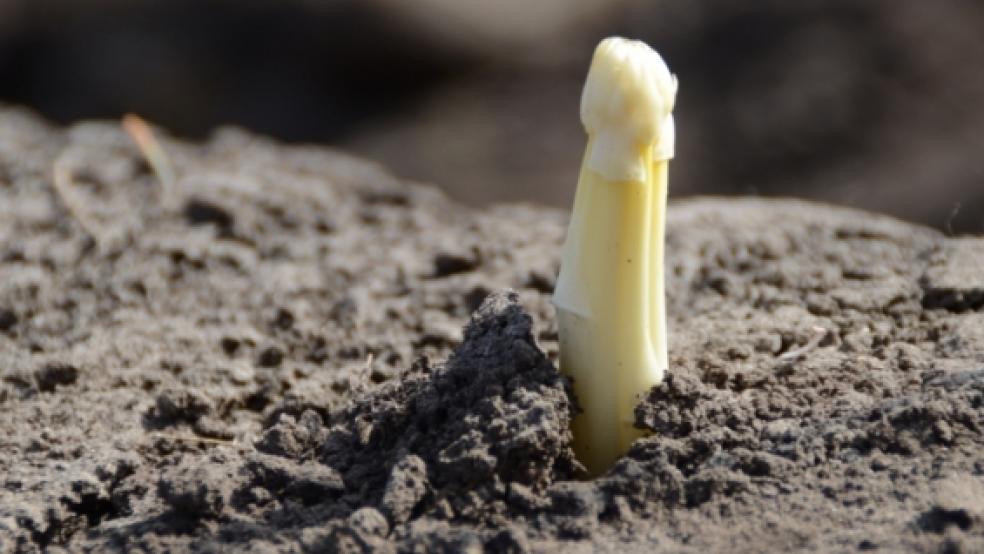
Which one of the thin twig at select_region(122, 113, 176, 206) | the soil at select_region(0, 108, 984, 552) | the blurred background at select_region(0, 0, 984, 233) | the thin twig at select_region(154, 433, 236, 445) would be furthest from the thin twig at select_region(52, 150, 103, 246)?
the blurred background at select_region(0, 0, 984, 233)

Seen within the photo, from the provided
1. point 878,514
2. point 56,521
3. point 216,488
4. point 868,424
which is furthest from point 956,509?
point 56,521

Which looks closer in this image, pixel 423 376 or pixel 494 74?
pixel 423 376

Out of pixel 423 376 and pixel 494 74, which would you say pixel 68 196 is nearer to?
pixel 423 376

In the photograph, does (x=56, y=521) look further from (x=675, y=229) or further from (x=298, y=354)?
(x=675, y=229)

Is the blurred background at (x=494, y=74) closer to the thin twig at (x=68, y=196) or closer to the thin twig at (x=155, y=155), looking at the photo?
the thin twig at (x=155, y=155)

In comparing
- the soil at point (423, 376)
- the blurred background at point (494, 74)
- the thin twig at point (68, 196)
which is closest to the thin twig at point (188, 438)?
the soil at point (423, 376)

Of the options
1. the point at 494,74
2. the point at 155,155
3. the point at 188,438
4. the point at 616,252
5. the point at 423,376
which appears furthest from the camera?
the point at 494,74

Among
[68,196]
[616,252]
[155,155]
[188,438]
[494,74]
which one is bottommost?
[188,438]

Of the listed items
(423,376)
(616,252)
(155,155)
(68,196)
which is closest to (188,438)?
(423,376)
